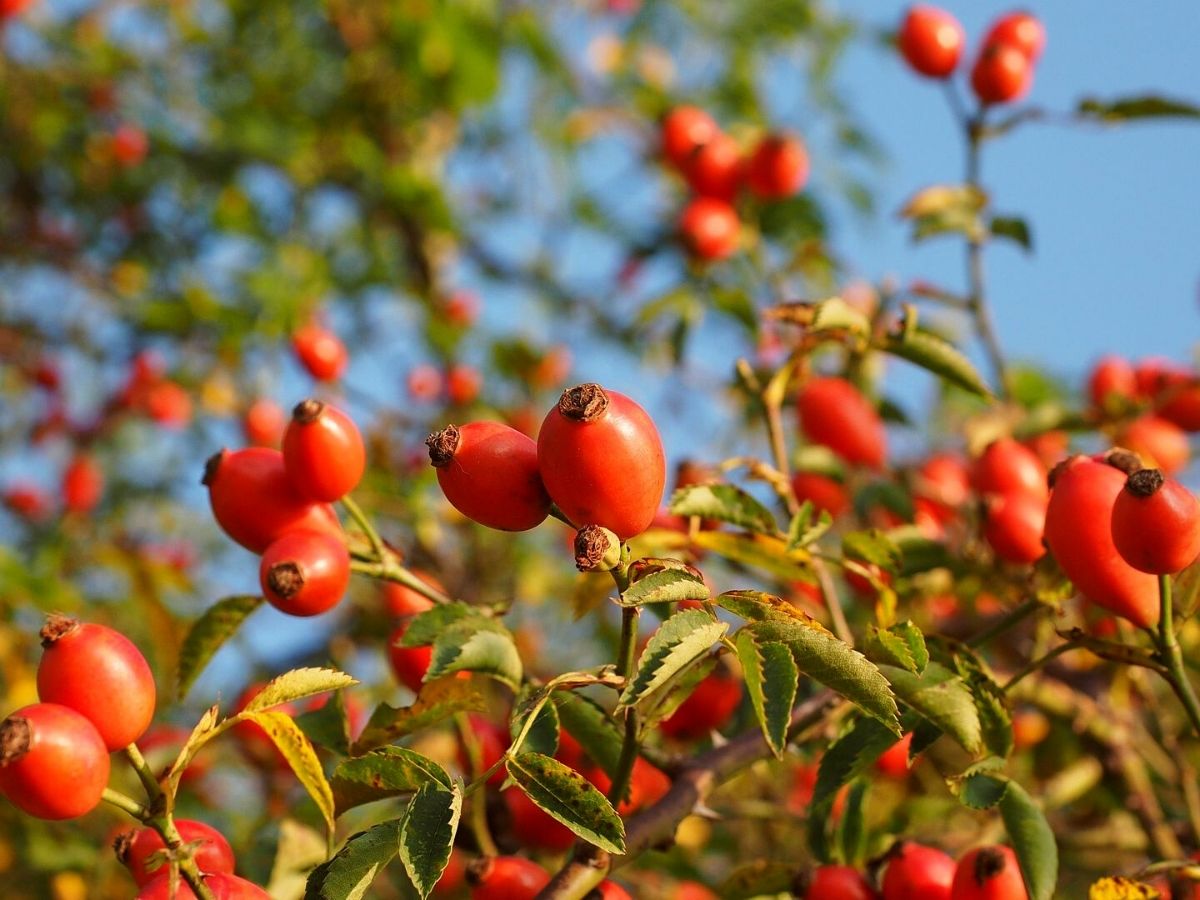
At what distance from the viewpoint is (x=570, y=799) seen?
1.04 meters

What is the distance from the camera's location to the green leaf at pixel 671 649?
974 mm

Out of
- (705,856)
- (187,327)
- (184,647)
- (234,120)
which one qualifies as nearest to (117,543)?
(187,327)

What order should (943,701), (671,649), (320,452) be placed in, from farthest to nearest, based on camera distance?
1. (320,452)
2. (943,701)
3. (671,649)

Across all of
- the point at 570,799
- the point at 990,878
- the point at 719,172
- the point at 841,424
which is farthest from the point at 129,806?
the point at 719,172

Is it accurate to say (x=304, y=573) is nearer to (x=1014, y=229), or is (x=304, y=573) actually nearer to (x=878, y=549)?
(x=878, y=549)

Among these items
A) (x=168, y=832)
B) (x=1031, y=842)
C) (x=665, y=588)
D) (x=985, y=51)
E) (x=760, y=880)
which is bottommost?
(x=760, y=880)

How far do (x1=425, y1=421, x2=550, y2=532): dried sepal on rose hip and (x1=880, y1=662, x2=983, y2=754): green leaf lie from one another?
41cm

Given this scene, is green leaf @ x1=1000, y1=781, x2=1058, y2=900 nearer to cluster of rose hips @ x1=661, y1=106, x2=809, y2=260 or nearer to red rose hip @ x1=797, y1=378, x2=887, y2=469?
red rose hip @ x1=797, y1=378, x2=887, y2=469

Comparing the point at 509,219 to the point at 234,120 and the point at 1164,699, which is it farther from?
the point at 1164,699

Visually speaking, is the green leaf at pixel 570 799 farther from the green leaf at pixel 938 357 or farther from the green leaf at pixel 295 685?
the green leaf at pixel 938 357

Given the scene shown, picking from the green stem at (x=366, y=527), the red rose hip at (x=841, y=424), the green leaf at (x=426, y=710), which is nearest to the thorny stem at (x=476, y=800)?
the green leaf at (x=426, y=710)

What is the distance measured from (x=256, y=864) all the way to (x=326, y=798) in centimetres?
35

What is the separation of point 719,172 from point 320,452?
2.38m

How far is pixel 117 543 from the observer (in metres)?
4.51
